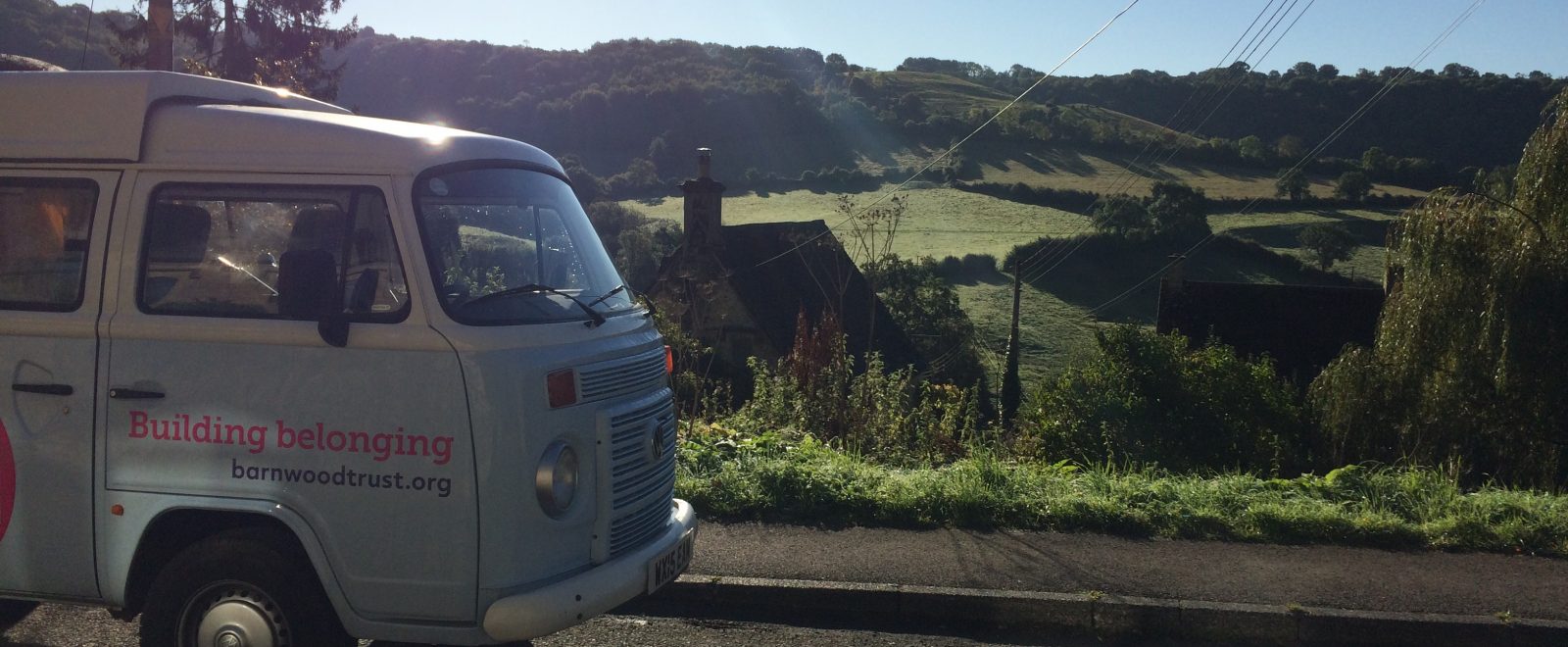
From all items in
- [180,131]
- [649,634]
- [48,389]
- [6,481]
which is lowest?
[649,634]

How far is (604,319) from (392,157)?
3.49 feet

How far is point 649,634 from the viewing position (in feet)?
18.0

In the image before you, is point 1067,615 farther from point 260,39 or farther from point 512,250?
point 260,39

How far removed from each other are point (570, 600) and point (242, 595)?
4.15 ft

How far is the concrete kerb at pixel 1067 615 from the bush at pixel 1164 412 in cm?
619

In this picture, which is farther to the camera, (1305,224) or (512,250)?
(1305,224)

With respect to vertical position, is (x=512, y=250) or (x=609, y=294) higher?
(x=512, y=250)

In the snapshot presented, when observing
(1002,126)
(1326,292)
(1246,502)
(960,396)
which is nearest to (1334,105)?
(1002,126)

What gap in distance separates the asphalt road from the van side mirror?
1925 millimetres

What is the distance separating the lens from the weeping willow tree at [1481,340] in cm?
1198

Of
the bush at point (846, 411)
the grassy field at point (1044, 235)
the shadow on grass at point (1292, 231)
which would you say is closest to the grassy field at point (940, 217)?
the grassy field at point (1044, 235)

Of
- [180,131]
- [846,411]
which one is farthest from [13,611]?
[846,411]

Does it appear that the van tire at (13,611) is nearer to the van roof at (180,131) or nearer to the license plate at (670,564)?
the van roof at (180,131)

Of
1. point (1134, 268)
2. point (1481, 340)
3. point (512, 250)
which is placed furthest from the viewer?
point (1134, 268)
